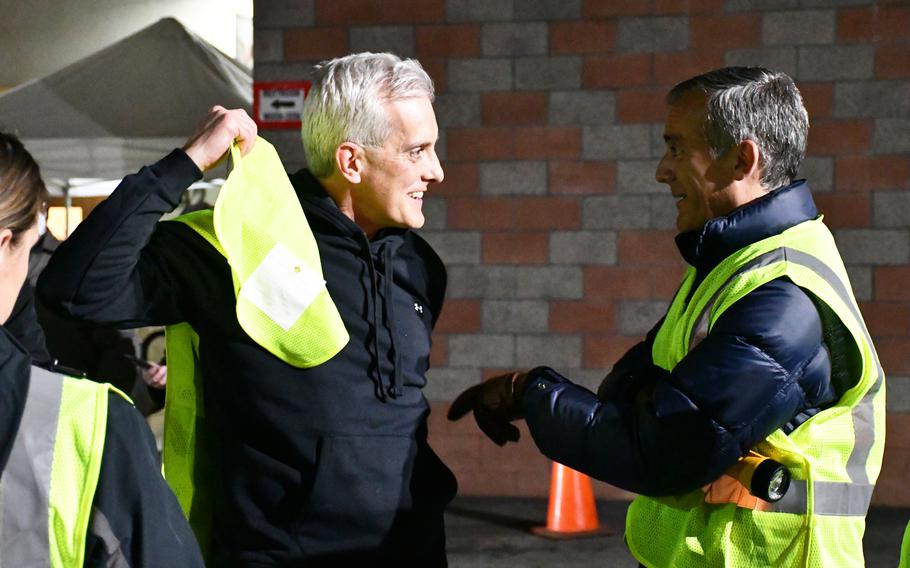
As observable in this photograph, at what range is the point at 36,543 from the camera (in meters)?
1.25

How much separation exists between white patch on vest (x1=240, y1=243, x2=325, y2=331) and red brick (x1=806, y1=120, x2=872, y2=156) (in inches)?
176

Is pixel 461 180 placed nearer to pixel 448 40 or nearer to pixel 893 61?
pixel 448 40

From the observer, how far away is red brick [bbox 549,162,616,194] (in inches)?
244

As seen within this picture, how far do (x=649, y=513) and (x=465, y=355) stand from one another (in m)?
4.10

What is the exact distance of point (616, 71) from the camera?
616cm

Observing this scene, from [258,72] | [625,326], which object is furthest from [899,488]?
[258,72]

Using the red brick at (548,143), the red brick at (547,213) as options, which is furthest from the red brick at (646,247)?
the red brick at (548,143)

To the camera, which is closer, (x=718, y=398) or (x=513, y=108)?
(x=718, y=398)

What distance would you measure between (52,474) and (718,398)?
1.10m

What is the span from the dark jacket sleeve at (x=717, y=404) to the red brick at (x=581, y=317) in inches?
164

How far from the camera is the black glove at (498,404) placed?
229 cm

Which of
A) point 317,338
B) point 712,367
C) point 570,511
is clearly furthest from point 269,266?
point 570,511

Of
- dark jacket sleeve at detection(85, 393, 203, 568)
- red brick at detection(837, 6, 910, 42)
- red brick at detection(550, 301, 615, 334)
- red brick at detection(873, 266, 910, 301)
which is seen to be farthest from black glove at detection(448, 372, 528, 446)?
red brick at detection(837, 6, 910, 42)

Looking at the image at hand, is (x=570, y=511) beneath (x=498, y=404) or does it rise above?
beneath
